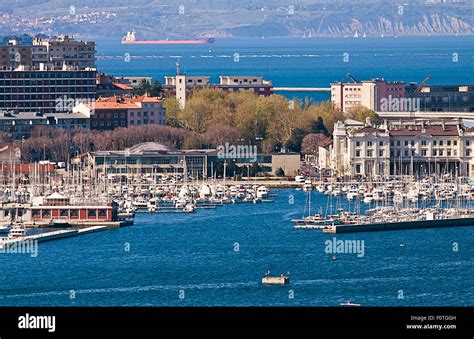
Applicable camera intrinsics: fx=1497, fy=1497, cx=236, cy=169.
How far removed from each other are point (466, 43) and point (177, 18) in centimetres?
2128

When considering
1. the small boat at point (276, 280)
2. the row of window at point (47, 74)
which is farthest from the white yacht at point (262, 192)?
the row of window at point (47, 74)

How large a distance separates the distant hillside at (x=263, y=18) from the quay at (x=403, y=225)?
68.9 ft

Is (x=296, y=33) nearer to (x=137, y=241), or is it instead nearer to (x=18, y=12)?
(x=18, y=12)

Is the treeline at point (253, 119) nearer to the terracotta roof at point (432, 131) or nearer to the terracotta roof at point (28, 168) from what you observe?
the terracotta roof at point (432, 131)

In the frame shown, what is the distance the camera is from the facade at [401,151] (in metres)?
21.7

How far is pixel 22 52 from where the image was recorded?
28.4 m

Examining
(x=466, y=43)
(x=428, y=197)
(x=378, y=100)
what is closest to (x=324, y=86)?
(x=378, y=100)

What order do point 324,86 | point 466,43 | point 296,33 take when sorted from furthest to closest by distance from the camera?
point 466,43 → point 296,33 → point 324,86

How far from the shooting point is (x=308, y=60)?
61.4 meters

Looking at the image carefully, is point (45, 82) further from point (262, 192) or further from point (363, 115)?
point (262, 192)

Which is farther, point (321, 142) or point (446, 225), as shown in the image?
point (321, 142)

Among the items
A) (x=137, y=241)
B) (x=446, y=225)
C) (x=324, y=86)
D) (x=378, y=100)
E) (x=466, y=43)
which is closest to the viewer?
(x=137, y=241)

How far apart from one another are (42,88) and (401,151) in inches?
300

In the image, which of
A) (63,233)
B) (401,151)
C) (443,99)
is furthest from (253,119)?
(63,233)
